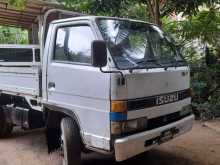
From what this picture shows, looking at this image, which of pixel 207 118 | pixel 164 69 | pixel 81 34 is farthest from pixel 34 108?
pixel 207 118

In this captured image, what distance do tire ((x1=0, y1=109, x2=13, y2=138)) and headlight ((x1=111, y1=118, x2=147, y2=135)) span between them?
11.5 feet

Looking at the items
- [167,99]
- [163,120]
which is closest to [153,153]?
[163,120]

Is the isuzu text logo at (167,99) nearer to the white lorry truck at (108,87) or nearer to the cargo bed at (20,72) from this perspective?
the white lorry truck at (108,87)

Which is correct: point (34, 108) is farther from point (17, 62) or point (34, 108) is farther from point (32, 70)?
point (17, 62)

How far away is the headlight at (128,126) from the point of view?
12.9 feet

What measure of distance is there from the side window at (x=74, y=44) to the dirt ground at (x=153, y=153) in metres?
1.76

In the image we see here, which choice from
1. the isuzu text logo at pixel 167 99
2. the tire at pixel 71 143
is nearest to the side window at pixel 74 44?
the tire at pixel 71 143

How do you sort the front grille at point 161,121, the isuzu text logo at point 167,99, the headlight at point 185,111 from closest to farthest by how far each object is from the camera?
1. the front grille at point 161,121
2. the isuzu text logo at point 167,99
3. the headlight at point 185,111

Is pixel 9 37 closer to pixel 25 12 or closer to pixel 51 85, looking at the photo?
pixel 25 12

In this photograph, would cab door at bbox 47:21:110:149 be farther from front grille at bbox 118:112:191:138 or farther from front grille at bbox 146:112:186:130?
front grille at bbox 146:112:186:130

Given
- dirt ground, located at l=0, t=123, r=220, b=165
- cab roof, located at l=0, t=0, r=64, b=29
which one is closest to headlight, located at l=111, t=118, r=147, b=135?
dirt ground, located at l=0, t=123, r=220, b=165

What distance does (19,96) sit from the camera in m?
6.01

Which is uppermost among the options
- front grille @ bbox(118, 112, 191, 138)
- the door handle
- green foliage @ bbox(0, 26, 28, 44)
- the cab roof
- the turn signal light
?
the cab roof

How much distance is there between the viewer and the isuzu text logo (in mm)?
4406
